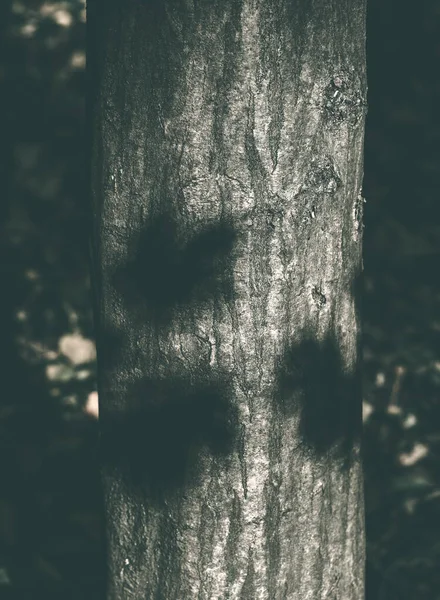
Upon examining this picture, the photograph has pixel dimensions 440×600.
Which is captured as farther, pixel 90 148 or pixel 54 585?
pixel 54 585

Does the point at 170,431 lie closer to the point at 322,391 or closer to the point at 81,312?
the point at 322,391

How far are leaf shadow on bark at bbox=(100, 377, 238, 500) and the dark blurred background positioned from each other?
1545mm

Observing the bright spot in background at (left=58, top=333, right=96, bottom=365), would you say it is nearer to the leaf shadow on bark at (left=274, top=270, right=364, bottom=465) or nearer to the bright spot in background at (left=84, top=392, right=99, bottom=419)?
the bright spot in background at (left=84, top=392, right=99, bottom=419)

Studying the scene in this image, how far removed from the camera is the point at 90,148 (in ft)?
5.07

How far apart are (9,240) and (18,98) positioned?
0.93 m

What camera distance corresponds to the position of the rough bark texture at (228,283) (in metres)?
1.37

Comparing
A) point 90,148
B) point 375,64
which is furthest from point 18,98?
point 90,148

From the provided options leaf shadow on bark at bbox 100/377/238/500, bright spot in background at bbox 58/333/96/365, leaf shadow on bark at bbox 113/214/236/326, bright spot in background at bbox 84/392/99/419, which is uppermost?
bright spot in background at bbox 58/333/96/365

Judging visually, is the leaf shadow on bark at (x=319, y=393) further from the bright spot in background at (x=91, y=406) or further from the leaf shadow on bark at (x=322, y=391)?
the bright spot in background at (x=91, y=406)

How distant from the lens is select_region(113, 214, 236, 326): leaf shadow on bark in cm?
142

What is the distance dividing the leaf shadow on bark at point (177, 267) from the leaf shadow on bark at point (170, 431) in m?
0.15

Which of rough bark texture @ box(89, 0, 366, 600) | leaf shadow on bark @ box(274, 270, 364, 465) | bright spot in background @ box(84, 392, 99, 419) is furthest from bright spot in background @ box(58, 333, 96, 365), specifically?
leaf shadow on bark @ box(274, 270, 364, 465)

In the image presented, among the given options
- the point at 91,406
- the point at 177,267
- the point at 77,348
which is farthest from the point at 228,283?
the point at 77,348

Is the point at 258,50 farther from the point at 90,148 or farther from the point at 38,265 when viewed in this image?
the point at 38,265
